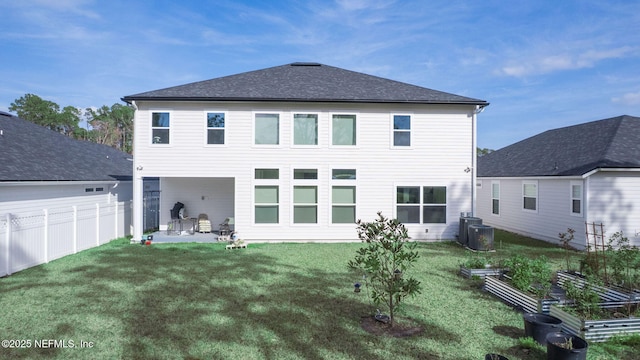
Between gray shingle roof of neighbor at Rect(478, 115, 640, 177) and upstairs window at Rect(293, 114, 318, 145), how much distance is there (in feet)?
32.3

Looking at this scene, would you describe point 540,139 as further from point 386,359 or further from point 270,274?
point 386,359

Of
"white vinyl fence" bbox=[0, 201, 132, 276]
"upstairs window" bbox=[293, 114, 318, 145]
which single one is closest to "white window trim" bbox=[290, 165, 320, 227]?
"upstairs window" bbox=[293, 114, 318, 145]

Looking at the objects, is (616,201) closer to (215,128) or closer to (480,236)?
(480,236)

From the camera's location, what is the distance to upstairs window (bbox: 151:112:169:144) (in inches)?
500

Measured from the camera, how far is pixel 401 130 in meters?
13.3

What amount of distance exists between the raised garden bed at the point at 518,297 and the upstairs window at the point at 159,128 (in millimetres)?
12031

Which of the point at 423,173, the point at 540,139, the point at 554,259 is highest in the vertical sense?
the point at 540,139

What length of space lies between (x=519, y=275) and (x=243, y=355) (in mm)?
5585

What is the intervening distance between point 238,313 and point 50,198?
9.60 meters

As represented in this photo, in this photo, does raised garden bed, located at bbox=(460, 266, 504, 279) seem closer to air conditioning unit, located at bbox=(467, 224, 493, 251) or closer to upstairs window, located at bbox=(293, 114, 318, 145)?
air conditioning unit, located at bbox=(467, 224, 493, 251)

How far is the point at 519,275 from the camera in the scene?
6527 mm

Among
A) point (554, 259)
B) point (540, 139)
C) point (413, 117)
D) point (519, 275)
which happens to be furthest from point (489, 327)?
point (540, 139)

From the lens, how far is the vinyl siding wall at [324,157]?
12.7 meters

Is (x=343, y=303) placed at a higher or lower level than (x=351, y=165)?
lower
